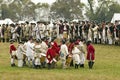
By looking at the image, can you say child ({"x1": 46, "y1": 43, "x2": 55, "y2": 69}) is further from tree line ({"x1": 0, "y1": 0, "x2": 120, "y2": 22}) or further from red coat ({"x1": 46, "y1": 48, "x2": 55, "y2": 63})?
tree line ({"x1": 0, "y1": 0, "x2": 120, "y2": 22})

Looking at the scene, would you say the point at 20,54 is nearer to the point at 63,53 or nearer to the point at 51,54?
the point at 51,54

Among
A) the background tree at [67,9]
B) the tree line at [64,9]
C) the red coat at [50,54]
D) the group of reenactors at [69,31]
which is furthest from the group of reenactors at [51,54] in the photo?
the background tree at [67,9]

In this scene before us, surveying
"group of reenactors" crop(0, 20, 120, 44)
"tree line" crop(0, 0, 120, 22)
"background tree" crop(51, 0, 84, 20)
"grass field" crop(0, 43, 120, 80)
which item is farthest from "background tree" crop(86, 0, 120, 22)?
"grass field" crop(0, 43, 120, 80)

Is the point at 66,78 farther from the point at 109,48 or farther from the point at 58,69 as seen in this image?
the point at 109,48

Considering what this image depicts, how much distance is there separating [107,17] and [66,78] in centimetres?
6143

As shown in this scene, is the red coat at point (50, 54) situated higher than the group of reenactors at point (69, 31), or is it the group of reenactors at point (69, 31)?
the group of reenactors at point (69, 31)

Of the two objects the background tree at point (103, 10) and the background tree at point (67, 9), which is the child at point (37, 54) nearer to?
the background tree at point (103, 10)

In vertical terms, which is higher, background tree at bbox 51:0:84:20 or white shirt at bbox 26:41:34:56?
background tree at bbox 51:0:84:20

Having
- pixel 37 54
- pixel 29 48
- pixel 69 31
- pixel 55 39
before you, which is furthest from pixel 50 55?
pixel 69 31

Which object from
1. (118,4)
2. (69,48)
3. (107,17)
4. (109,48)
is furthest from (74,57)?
(118,4)

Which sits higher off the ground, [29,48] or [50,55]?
[29,48]

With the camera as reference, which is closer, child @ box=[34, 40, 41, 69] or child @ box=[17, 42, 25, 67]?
child @ box=[34, 40, 41, 69]

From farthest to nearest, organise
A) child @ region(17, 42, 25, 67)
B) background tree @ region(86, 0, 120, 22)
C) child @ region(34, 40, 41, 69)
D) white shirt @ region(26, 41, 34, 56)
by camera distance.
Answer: background tree @ region(86, 0, 120, 22), child @ region(17, 42, 25, 67), white shirt @ region(26, 41, 34, 56), child @ region(34, 40, 41, 69)

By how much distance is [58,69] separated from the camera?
20.4 m
